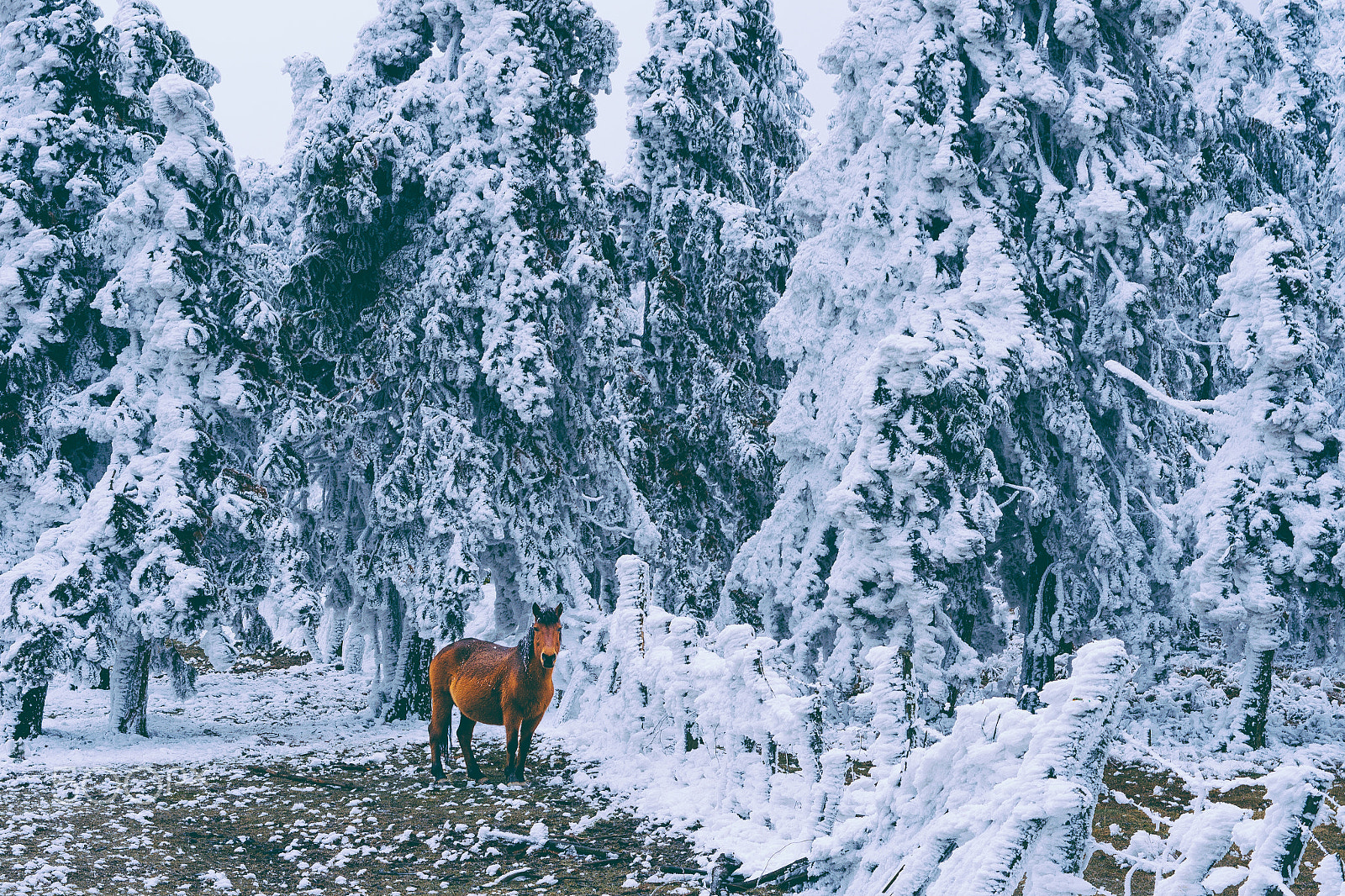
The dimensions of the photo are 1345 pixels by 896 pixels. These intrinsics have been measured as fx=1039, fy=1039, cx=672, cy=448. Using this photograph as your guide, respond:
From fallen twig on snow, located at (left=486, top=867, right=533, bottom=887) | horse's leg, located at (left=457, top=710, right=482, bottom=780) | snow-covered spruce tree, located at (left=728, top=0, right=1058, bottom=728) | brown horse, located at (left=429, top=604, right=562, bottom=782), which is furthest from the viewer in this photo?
snow-covered spruce tree, located at (left=728, top=0, right=1058, bottom=728)

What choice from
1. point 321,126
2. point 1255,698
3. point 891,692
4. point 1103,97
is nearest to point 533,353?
point 321,126

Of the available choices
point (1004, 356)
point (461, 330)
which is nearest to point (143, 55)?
point (461, 330)

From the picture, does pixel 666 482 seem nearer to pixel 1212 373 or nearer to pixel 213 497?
pixel 213 497

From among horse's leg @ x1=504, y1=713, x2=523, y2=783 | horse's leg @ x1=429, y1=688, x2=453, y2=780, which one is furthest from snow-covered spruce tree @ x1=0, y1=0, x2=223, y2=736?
horse's leg @ x1=504, y1=713, x2=523, y2=783

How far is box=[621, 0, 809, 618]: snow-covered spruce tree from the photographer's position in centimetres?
2056

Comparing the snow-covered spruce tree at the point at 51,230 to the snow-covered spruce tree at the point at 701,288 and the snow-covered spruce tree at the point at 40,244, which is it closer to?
the snow-covered spruce tree at the point at 40,244

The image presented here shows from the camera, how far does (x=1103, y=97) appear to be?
13.9 m

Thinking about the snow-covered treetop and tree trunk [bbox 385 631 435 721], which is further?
the snow-covered treetop

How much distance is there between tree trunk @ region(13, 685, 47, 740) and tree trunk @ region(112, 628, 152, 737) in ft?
3.38

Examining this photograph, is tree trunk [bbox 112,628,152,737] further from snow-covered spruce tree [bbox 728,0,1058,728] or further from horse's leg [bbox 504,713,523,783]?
snow-covered spruce tree [bbox 728,0,1058,728]

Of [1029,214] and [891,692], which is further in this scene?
[1029,214]

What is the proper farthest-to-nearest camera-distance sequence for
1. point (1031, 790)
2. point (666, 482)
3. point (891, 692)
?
point (666, 482)
point (891, 692)
point (1031, 790)

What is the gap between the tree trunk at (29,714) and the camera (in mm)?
15617

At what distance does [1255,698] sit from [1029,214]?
24.1 ft
